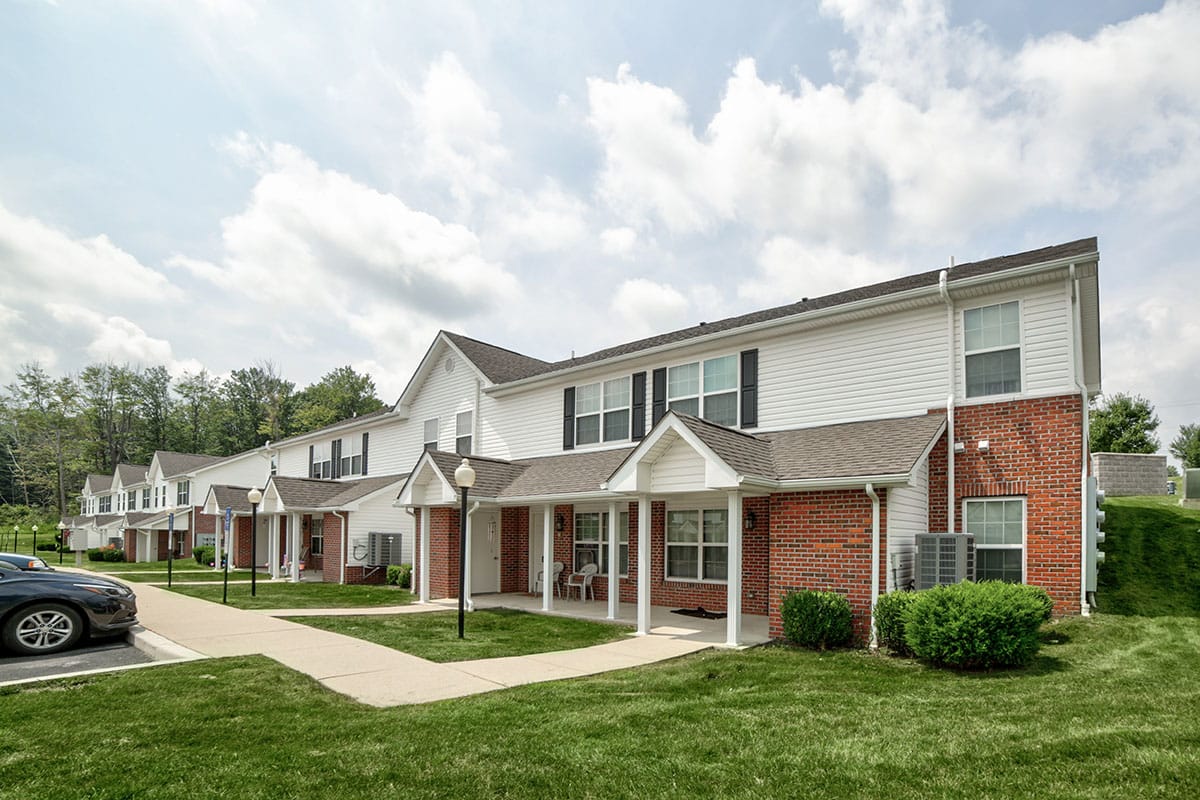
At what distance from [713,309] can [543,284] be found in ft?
18.3

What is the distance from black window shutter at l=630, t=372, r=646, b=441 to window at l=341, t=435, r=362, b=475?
48.8 ft

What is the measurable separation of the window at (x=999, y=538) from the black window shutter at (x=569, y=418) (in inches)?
370

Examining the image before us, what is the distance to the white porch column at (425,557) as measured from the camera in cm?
1703

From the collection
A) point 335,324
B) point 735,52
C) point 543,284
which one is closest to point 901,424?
point 735,52

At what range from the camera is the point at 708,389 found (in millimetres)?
15164

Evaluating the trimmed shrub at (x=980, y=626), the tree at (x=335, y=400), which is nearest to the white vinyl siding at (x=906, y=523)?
the trimmed shrub at (x=980, y=626)

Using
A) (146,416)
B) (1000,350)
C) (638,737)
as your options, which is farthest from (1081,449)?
(146,416)

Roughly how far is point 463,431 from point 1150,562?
16.9 metres

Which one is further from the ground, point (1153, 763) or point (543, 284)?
point (543, 284)

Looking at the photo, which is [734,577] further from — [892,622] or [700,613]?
[700,613]

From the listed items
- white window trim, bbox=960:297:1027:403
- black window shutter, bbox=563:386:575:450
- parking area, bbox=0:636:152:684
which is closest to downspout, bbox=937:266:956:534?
white window trim, bbox=960:297:1027:403

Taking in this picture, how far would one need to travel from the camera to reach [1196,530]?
14547mm

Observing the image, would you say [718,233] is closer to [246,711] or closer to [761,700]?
[761,700]

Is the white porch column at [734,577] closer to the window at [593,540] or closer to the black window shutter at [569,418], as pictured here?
the window at [593,540]
